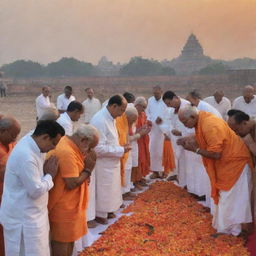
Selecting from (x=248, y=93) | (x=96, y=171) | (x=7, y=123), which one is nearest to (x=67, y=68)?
(x=248, y=93)

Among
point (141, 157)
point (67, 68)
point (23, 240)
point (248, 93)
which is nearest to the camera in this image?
point (23, 240)

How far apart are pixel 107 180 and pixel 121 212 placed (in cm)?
76

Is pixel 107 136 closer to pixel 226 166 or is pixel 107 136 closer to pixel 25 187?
pixel 226 166

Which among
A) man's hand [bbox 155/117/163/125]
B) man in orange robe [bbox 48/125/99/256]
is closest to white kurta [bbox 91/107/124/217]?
man in orange robe [bbox 48/125/99/256]

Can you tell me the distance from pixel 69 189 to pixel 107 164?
1899 millimetres

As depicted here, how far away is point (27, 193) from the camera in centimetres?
362

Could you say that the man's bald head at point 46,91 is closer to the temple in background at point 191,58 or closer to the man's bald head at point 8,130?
the man's bald head at point 8,130

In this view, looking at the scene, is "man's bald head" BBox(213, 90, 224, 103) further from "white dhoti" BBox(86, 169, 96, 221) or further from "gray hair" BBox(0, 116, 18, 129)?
"gray hair" BBox(0, 116, 18, 129)

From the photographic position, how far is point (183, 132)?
7543 millimetres

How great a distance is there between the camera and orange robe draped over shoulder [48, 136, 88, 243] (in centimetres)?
415

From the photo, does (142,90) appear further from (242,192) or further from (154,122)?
(242,192)

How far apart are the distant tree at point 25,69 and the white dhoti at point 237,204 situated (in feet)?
179

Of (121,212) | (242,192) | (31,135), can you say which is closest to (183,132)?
(121,212)

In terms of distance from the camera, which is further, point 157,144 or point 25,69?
point 25,69
